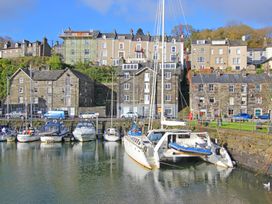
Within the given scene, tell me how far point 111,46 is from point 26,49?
77.2ft

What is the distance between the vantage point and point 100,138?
1994 inches

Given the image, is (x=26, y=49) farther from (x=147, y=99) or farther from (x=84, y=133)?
(x=84, y=133)

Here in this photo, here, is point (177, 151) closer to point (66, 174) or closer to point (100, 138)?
point (66, 174)

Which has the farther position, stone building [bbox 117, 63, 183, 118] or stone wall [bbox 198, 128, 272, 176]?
stone building [bbox 117, 63, 183, 118]

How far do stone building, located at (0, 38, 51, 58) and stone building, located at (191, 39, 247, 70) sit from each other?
38.1 m

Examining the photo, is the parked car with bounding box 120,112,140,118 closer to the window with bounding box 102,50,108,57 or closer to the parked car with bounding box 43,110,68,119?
the parked car with bounding box 43,110,68,119

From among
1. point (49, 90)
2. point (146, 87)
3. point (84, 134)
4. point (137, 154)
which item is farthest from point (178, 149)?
point (49, 90)

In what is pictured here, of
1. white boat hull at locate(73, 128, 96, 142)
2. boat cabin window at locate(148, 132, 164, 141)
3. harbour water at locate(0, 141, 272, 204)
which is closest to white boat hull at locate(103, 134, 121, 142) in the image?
white boat hull at locate(73, 128, 96, 142)

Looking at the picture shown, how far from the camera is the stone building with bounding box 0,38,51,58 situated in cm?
8925

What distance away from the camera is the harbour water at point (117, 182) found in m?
19.9

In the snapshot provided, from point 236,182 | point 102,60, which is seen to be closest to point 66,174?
point 236,182

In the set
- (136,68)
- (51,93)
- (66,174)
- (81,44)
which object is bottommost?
(66,174)

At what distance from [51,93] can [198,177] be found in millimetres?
46024

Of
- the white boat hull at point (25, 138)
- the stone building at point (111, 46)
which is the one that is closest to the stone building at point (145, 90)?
the stone building at point (111, 46)
